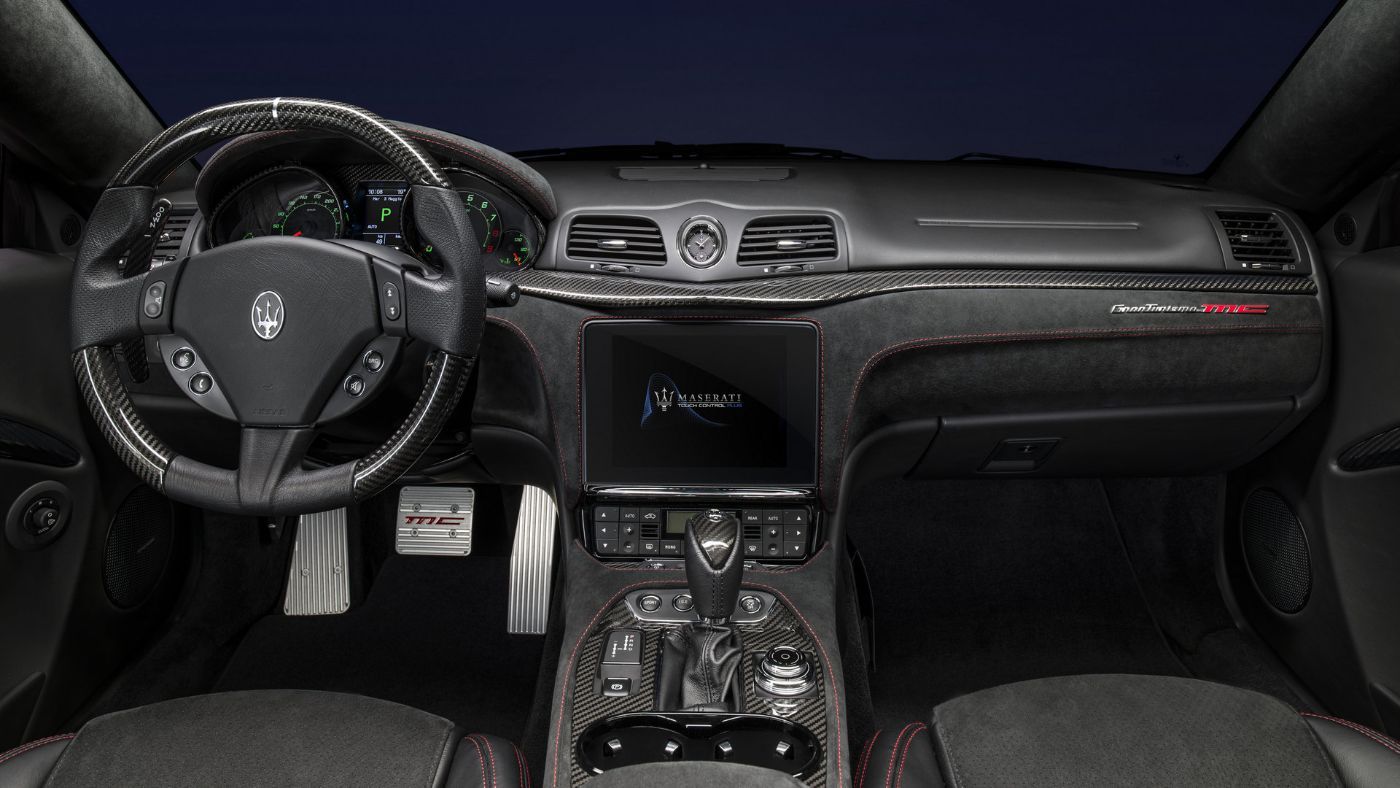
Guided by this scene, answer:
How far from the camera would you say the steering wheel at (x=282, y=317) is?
4.94 feet

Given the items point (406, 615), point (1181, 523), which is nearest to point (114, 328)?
point (406, 615)

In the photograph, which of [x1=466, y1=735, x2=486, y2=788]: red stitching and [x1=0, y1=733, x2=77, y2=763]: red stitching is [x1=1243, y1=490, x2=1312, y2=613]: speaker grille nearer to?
[x1=466, y1=735, x2=486, y2=788]: red stitching

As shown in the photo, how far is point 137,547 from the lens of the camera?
241cm

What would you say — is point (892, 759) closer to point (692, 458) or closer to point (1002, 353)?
point (692, 458)

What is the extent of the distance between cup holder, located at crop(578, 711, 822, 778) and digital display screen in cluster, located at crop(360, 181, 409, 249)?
110 cm

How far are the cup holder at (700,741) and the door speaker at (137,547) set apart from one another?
4.58 feet

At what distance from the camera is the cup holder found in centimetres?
151

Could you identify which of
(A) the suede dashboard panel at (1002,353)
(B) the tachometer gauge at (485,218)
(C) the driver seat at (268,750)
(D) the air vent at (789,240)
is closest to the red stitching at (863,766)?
(C) the driver seat at (268,750)

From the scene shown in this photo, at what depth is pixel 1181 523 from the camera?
112 inches

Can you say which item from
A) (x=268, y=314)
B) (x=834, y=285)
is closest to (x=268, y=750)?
(x=268, y=314)

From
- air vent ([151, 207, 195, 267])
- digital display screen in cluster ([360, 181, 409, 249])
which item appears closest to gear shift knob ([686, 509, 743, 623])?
digital display screen in cluster ([360, 181, 409, 249])

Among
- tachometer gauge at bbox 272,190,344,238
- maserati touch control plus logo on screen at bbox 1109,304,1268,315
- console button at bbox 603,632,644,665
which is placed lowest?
console button at bbox 603,632,644,665

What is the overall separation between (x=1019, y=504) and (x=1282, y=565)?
2.55ft

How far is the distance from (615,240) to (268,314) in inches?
30.8
